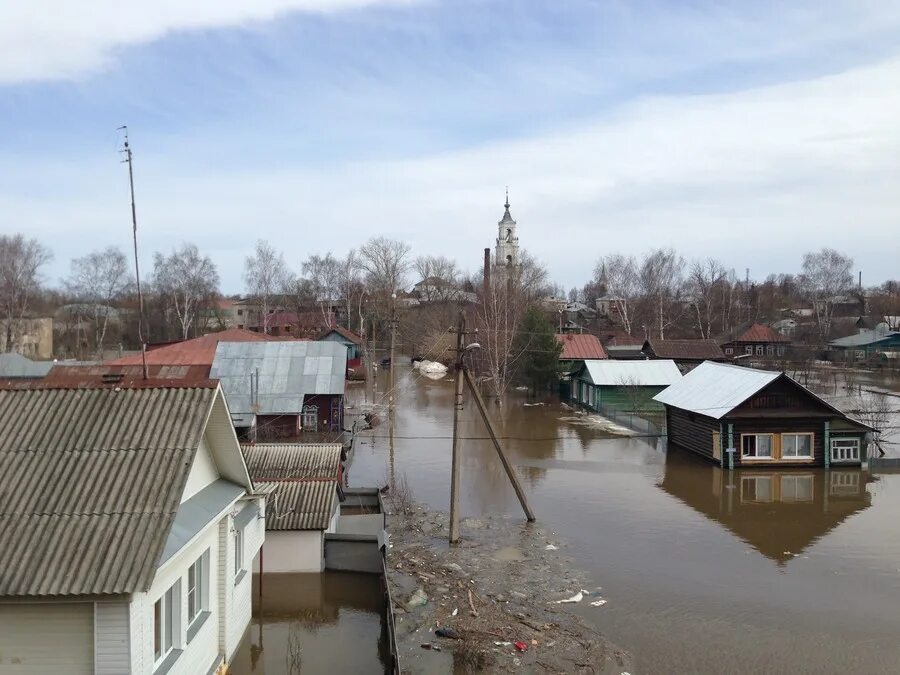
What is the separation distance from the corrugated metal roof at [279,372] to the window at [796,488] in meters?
17.0

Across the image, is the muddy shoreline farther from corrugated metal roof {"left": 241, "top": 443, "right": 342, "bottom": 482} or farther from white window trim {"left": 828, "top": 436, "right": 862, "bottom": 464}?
white window trim {"left": 828, "top": 436, "right": 862, "bottom": 464}

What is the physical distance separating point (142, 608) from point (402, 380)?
4875cm

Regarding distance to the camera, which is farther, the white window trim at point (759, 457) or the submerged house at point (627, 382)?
the submerged house at point (627, 382)

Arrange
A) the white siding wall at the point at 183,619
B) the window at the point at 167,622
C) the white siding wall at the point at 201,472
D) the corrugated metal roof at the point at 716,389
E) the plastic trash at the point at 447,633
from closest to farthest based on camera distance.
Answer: the white siding wall at the point at 183,619 < the window at the point at 167,622 < the white siding wall at the point at 201,472 < the plastic trash at the point at 447,633 < the corrugated metal roof at the point at 716,389

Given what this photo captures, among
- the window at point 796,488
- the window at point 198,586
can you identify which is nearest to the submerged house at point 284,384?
the window at point 796,488

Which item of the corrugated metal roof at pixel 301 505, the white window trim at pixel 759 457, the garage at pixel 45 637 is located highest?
the garage at pixel 45 637

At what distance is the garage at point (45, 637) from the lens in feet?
20.6

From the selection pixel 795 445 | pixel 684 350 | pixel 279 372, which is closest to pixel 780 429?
pixel 795 445

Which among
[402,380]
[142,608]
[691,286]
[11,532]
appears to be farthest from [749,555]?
[691,286]

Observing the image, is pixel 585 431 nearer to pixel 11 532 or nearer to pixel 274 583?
pixel 274 583

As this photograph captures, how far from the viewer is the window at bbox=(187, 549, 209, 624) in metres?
8.46

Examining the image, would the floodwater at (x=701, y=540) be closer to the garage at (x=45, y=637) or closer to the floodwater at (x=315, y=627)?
the floodwater at (x=315, y=627)

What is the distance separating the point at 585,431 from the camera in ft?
108

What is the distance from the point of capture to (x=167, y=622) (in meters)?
7.58
